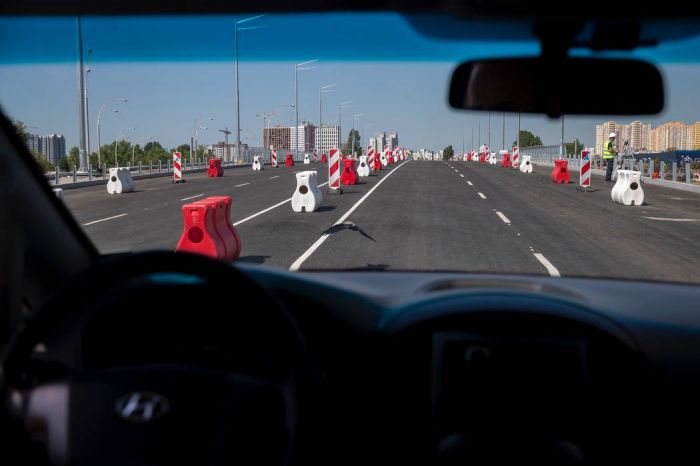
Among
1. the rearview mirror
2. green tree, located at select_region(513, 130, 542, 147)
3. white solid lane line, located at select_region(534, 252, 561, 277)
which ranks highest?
the rearview mirror

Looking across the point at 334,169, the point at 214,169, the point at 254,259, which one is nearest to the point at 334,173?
the point at 334,169

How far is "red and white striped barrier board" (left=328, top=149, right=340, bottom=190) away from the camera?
24672mm

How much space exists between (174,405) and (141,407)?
9cm

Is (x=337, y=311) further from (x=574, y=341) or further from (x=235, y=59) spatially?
(x=235, y=59)

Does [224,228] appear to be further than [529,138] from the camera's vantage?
Yes

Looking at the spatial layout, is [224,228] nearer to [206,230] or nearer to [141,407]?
[206,230]

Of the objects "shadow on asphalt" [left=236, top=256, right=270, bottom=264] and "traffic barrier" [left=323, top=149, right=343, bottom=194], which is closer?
"shadow on asphalt" [left=236, top=256, right=270, bottom=264]

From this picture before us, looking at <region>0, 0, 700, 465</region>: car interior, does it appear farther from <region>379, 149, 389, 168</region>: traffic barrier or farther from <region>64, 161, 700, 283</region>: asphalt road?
<region>379, 149, 389, 168</region>: traffic barrier

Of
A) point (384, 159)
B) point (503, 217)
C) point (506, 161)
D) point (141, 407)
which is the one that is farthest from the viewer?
point (506, 161)

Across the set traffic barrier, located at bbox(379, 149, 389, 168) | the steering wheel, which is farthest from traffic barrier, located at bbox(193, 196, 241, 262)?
traffic barrier, located at bbox(379, 149, 389, 168)

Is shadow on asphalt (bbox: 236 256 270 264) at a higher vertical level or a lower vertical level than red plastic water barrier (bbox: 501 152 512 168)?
lower

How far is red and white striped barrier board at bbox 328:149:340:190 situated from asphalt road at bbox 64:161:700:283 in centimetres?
67

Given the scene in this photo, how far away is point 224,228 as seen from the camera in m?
9.59

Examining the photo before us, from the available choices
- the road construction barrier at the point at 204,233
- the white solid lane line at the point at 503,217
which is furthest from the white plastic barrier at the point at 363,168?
the road construction barrier at the point at 204,233
